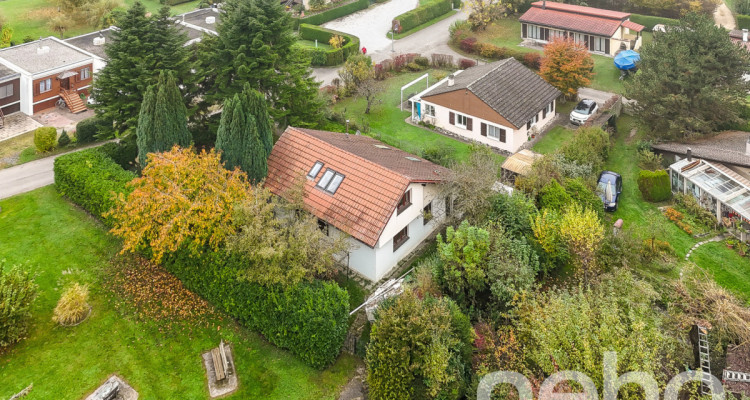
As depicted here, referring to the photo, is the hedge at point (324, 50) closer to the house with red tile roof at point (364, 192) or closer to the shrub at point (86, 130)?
the shrub at point (86, 130)

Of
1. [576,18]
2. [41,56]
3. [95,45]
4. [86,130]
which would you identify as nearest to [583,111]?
[576,18]

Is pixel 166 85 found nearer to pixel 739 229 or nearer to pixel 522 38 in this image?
pixel 739 229

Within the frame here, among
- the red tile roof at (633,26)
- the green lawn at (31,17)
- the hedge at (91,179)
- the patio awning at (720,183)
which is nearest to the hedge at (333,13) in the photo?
the green lawn at (31,17)

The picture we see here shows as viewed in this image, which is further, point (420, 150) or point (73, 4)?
point (73, 4)

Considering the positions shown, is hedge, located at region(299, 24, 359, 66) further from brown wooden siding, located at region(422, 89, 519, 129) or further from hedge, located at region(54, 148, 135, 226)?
hedge, located at region(54, 148, 135, 226)

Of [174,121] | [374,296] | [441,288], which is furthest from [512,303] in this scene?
[174,121]

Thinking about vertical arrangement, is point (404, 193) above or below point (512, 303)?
above

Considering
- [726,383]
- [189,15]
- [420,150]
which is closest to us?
[726,383]
